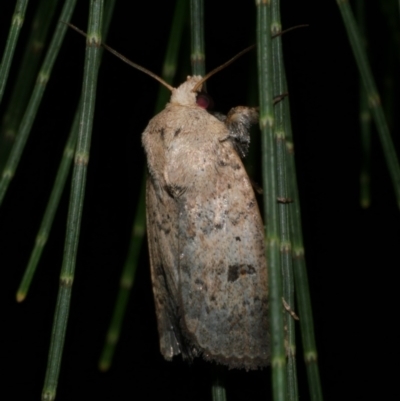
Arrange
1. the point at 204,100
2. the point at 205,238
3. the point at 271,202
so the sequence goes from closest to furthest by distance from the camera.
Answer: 1. the point at 271,202
2. the point at 205,238
3. the point at 204,100

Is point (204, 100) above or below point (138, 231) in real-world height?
above

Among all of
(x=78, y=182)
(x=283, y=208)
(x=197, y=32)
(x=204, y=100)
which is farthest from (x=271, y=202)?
(x=204, y=100)

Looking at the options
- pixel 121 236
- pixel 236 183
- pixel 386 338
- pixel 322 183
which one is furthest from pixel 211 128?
pixel 386 338

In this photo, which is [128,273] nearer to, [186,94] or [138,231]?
[138,231]

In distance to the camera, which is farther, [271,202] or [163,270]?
[163,270]

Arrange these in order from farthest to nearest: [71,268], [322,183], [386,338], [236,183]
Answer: [386,338], [322,183], [236,183], [71,268]

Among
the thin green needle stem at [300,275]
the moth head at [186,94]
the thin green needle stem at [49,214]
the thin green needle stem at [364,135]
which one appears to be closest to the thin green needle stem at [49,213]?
the thin green needle stem at [49,214]

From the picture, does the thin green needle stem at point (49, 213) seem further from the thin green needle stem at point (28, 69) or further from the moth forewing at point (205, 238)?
the thin green needle stem at point (28, 69)

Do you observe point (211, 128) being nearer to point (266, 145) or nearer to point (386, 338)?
point (266, 145)
